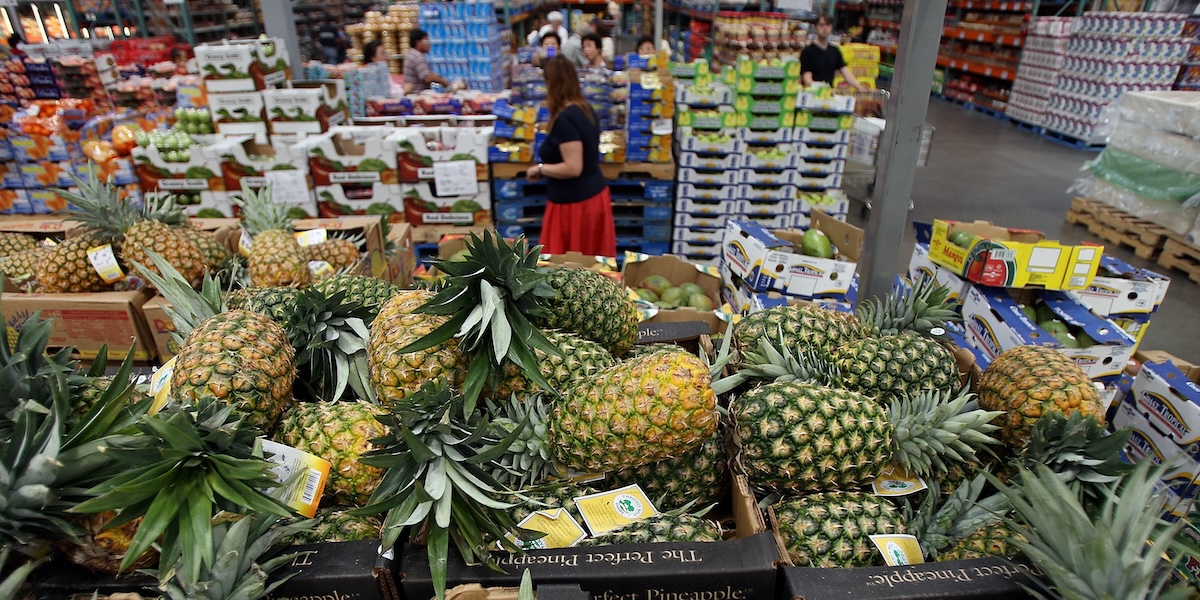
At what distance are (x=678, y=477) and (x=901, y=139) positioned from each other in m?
1.72

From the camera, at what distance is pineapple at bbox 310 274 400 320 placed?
212cm

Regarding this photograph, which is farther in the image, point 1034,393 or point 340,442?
point 1034,393

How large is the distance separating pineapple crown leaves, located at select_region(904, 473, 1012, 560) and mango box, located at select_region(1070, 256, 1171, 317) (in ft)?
7.65

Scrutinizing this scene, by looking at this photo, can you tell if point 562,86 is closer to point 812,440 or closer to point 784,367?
point 784,367

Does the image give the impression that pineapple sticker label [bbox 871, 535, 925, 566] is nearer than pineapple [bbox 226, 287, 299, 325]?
Yes

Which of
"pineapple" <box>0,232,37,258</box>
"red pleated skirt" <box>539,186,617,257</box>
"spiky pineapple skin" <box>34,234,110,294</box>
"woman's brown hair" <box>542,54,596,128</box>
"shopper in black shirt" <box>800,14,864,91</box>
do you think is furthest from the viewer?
"shopper in black shirt" <box>800,14,864,91</box>

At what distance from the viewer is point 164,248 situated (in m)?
2.69

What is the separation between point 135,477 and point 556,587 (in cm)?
95

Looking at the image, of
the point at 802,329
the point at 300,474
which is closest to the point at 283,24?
the point at 300,474

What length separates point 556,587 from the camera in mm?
1298

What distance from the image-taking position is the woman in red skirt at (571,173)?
4.44 metres

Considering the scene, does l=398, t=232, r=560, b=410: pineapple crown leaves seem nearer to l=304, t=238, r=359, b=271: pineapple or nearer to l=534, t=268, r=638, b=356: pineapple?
l=534, t=268, r=638, b=356: pineapple

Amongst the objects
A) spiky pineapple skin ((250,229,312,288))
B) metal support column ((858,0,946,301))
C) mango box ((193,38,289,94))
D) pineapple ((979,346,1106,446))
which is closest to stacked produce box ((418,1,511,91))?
mango box ((193,38,289,94))

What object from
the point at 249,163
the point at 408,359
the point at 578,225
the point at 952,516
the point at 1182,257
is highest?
the point at 408,359
